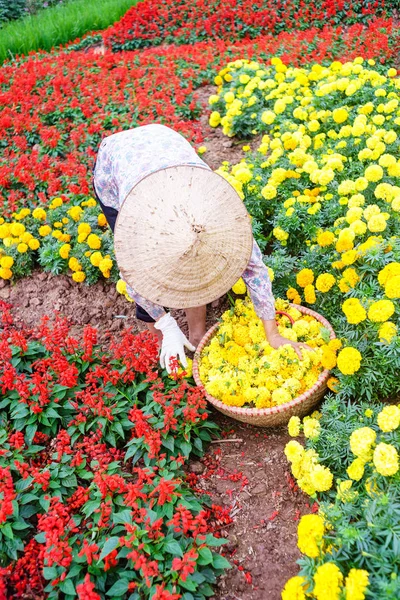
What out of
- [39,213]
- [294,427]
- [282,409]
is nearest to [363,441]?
[294,427]

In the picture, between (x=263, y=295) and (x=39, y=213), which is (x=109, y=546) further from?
(x=39, y=213)

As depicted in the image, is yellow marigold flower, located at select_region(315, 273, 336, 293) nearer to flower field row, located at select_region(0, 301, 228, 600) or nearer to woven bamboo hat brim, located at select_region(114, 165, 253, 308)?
woven bamboo hat brim, located at select_region(114, 165, 253, 308)

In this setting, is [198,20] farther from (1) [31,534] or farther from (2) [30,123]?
(1) [31,534]

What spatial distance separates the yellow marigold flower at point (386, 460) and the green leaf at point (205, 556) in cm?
70

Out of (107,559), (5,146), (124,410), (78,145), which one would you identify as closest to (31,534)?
(107,559)

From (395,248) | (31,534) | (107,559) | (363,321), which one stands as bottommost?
(31,534)

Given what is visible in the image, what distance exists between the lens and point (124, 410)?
265cm

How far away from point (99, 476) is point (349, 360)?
3.73 feet

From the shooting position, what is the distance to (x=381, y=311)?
2178mm

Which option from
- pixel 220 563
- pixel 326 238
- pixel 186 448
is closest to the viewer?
pixel 220 563

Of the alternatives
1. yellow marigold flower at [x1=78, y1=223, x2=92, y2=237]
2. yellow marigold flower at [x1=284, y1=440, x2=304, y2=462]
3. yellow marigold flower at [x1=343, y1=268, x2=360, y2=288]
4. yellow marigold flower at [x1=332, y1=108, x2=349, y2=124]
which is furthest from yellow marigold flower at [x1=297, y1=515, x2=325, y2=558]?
yellow marigold flower at [x1=332, y1=108, x2=349, y2=124]

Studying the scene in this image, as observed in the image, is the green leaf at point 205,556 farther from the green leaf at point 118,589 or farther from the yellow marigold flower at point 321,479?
the yellow marigold flower at point 321,479

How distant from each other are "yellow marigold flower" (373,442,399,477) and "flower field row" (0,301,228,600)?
70 cm

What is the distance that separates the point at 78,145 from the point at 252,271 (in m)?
3.25
